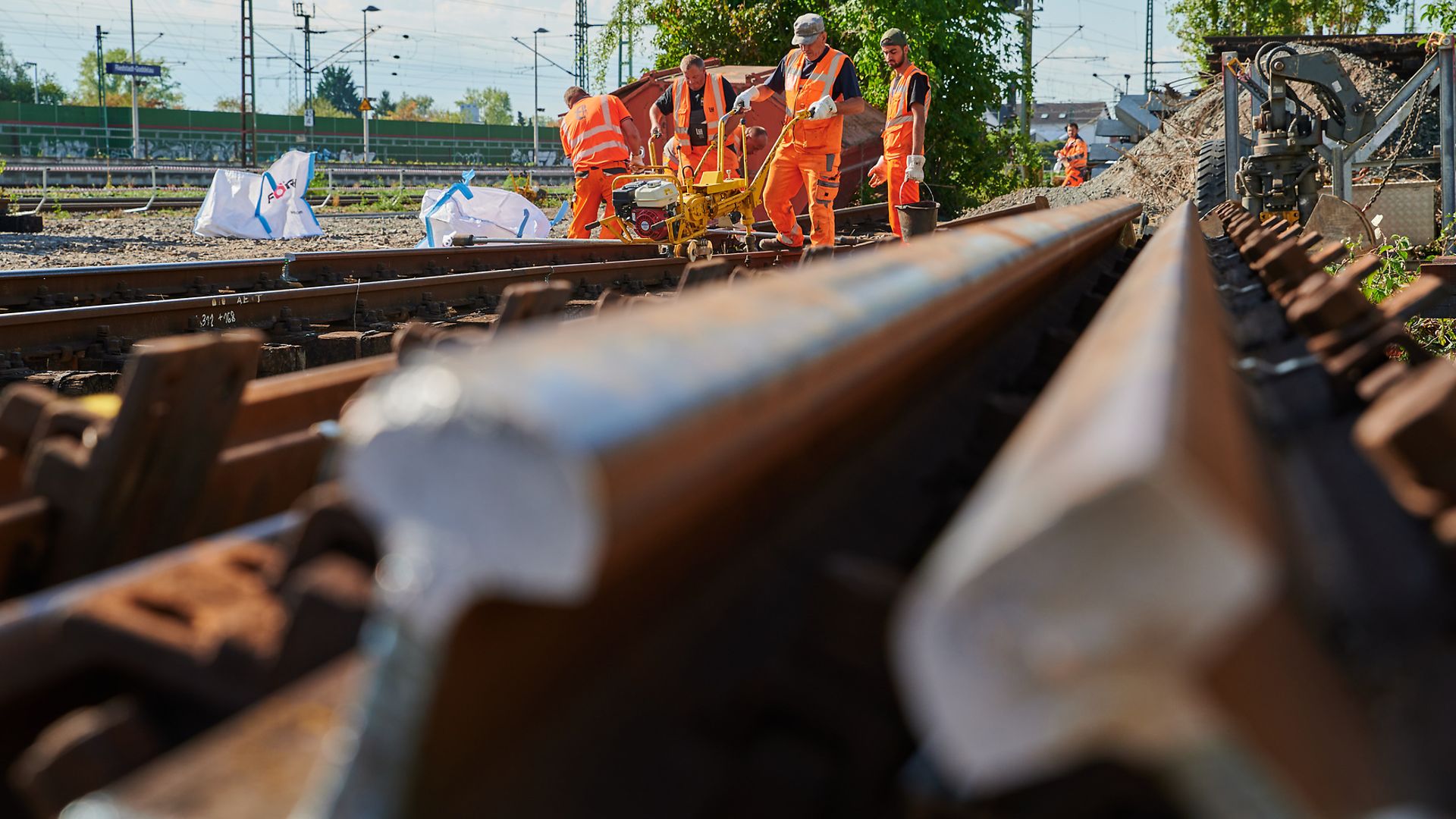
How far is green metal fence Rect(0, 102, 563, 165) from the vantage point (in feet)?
204

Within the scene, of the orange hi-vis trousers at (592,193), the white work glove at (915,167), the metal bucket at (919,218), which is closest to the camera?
the metal bucket at (919,218)

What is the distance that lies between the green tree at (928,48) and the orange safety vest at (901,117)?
25.9 ft

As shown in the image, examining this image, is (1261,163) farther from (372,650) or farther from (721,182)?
(372,650)

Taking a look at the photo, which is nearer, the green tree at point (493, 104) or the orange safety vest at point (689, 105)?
the orange safety vest at point (689, 105)

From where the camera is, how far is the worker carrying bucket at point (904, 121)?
11867mm

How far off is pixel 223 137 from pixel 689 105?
61.7 m

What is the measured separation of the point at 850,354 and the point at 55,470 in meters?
1.29

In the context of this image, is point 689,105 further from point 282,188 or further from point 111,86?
point 111,86

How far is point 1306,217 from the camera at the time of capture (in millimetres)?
10570

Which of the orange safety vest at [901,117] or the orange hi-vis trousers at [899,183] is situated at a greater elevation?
the orange safety vest at [901,117]

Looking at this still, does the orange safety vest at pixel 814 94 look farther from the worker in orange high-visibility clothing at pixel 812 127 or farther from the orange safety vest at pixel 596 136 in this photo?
the orange safety vest at pixel 596 136

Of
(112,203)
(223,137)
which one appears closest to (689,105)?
(112,203)

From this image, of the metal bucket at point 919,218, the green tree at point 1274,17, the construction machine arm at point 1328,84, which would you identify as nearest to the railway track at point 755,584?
the metal bucket at point 919,218

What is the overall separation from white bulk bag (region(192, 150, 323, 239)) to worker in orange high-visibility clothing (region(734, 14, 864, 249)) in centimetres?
709
